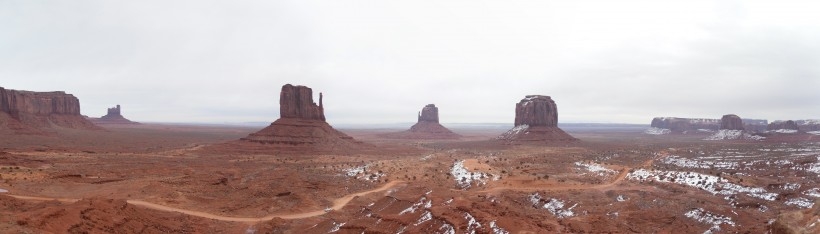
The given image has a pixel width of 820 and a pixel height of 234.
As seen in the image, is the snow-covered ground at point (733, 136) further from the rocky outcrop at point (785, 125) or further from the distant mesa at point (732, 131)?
the rocky outcrop at point (785, 125)

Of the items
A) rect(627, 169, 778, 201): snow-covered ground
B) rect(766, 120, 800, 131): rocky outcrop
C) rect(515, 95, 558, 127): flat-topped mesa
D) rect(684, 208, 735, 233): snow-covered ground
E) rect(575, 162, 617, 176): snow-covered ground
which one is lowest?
rect(684, 208, 735, 233): snow-covered ground

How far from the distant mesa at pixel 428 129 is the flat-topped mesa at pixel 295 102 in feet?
229

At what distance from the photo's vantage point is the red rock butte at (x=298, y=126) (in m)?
74.9

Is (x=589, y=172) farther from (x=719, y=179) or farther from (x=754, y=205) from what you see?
(x=754, y=205)

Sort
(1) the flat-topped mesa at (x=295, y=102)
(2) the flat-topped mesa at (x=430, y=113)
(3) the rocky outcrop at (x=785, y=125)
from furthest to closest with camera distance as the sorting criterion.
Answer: (2) the flat-topped mesa at (x=430, y=113)
(3) the rocky outcrop at (x=785, y=125)
(1) the flat-topped mesa at (x=295, y=102)

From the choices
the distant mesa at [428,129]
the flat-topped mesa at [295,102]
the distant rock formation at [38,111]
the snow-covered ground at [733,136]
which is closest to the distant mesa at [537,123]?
the distant mesa at [428,129]

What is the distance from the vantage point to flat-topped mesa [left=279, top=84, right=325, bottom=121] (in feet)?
266

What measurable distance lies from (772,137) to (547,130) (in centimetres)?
6797

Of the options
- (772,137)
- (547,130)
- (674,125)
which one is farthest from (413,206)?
(674,125)

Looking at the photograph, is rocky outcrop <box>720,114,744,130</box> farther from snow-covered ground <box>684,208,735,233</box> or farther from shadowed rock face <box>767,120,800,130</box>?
snow-covered ground <box>684,208,735,233</box>

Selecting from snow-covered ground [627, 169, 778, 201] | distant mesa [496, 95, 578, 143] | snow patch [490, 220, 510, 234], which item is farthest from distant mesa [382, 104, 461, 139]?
snow patch [490, 220, 510, 234]

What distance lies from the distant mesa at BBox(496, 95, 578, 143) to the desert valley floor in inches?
1989

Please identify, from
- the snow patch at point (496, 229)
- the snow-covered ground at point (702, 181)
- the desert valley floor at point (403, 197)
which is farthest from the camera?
the snow-covered ground at point (702, 181)

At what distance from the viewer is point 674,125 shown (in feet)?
638
